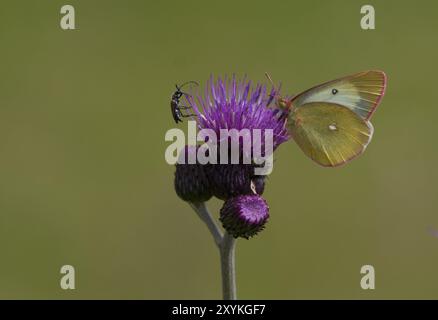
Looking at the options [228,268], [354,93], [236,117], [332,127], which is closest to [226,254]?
[228,268]

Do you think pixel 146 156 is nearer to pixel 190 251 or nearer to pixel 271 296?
pixel 190 251

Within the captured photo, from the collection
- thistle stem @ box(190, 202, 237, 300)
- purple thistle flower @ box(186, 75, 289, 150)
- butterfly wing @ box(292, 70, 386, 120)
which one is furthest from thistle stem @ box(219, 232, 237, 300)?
butterfly wing @ box(292, 70, 386, 120)

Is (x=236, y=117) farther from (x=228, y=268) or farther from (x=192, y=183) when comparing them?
(x=228, y=268)

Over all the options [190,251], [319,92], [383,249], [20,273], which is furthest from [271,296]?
[319,92]

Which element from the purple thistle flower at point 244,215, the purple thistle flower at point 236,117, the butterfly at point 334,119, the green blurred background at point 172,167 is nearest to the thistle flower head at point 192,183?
the purple thistle flower at point 236,117

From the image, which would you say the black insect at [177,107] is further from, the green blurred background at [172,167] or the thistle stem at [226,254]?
the green blurred background at [172,167]
